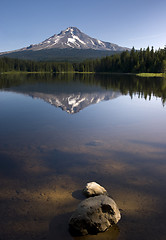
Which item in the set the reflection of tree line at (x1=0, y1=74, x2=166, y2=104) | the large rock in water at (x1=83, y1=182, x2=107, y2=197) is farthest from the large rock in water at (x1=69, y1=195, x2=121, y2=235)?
the reflection of tree line at (x1=0, y1=74, x2=166, y2=104)

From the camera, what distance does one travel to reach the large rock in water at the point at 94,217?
676cm

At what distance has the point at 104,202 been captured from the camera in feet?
23.1

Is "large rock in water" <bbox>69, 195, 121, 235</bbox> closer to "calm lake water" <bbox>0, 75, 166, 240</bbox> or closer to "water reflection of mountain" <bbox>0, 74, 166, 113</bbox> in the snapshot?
"calm lake water" <bbox>0, 75, 166, 240</bbox>

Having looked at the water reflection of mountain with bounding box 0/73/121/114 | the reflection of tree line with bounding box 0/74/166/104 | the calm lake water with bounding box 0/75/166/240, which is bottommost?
the calm lake water with bounding box 0/75/166/240

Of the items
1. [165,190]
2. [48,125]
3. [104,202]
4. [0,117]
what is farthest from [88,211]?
[0,117]

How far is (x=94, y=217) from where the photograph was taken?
6.83 metres

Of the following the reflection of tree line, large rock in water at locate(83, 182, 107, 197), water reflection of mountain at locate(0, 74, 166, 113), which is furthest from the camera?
the reflection of tree line

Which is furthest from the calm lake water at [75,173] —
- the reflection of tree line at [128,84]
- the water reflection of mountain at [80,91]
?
the reflection of tree line at [128,84]

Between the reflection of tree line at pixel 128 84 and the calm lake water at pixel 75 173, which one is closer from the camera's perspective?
the calm lake water at pixel 75 173

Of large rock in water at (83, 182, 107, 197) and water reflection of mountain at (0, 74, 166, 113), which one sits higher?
water reflection of mountain at (0, 74, 166, 113)

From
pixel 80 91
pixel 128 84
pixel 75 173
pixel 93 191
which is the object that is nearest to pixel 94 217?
pixel 93 191

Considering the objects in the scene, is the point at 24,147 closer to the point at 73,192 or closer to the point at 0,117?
the point at 73,192

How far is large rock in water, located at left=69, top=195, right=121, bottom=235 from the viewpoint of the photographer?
22.2ft

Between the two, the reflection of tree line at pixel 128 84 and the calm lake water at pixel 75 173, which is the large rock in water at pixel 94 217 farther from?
the reflection of tree line at pixel 128 84
